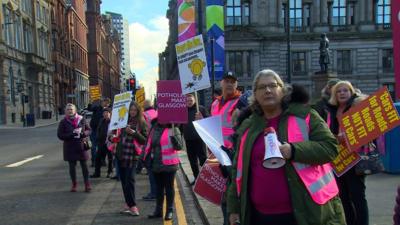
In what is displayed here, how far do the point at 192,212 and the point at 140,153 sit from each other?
1302 mm

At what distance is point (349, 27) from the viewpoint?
205 ft

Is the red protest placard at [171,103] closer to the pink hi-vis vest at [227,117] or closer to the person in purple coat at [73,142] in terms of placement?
the pink hi-vis vest at [227,117]

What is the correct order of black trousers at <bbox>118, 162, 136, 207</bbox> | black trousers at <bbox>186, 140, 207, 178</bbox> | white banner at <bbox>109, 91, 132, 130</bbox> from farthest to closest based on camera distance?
black trousers at <bbox>186, 140, 207, 178</bbox> → white banner at <bbox>109, 91, 132, 130</bbox> → black trousers at <bbox>118, 162, 136, 207</bbox>

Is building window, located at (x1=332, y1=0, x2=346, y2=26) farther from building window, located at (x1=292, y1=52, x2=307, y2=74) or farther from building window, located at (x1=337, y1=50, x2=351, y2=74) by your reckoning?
building window, located at (x1=292, y1=52, x2=307, y2=74)

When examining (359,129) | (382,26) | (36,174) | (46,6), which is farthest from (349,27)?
(359,129)

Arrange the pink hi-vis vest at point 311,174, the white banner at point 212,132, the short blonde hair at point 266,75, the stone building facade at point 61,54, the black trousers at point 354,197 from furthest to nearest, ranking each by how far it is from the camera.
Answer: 1. the stone building facade at point 61,54
2. the black trousers at point 354,197
3. the white banner at point 212,132
4. the short blonde hair at point 266,75
5. the pink hi-vis vest at point 311,174

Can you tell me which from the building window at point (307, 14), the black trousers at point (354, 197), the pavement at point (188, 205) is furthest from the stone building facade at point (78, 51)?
the black trousers at point (354, 197)

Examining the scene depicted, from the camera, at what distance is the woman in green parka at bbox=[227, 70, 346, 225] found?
9.36ft

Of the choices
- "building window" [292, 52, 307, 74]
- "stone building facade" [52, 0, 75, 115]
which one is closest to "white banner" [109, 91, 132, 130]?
"building window" [292, 52, 307, 74]

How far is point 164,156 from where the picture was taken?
253 inches

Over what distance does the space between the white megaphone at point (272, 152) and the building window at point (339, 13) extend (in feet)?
211

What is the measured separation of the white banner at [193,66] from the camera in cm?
659

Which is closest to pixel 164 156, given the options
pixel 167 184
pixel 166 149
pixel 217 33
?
pixel 166 149

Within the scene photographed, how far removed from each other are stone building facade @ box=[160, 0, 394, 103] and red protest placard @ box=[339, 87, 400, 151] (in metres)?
54.6
